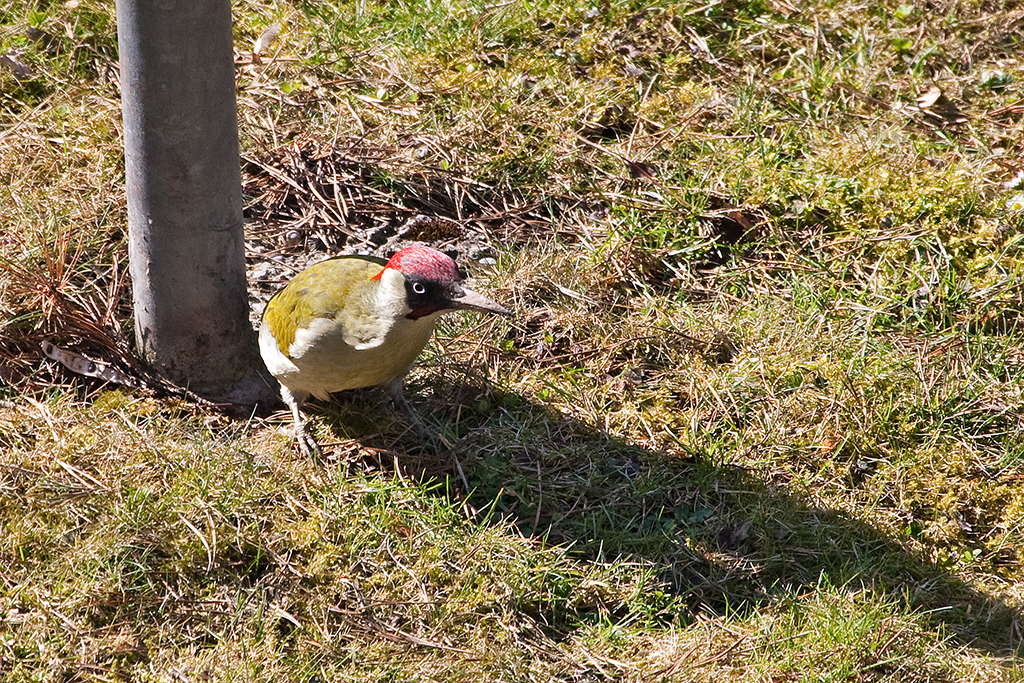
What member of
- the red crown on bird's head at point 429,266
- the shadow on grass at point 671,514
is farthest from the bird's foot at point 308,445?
the red crown on bird's head at point 429,266

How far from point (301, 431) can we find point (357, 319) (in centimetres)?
58

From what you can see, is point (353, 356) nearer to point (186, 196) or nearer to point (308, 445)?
point (308, 445)

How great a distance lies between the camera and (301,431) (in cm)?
393

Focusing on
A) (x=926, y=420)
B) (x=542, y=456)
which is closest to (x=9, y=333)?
(x=542, y=456)

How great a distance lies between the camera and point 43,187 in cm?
473

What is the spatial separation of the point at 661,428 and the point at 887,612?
113cm

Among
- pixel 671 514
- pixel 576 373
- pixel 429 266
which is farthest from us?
pixel 576 373

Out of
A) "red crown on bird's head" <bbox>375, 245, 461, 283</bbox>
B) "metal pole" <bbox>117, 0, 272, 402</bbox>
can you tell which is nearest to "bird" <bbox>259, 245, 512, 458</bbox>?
"red crown on bird's head" <bbox>375, 245, 461, 283</bbox>

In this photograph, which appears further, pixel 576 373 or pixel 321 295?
pixel 576 373

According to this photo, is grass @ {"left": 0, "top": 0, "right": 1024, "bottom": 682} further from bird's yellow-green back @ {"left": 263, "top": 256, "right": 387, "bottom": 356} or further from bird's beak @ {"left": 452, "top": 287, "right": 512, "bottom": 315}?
bird's beak @ {"left": 452, "top": 287, "right": 512, "bottom": 315}

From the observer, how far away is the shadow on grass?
359 centimetres

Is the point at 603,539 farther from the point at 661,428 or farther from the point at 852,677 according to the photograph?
the point at 852,677

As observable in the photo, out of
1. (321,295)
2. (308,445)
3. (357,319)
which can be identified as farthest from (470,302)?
(308,445)

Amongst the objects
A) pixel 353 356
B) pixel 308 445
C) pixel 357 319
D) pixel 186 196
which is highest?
pixel 186 196
